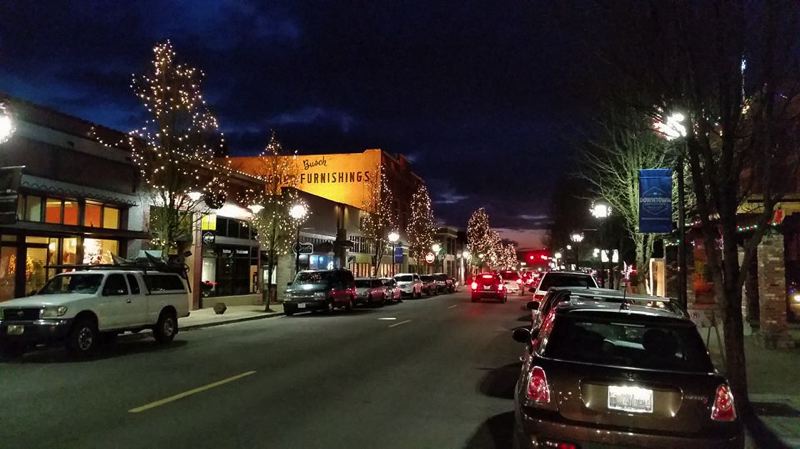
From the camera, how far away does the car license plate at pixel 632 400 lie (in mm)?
5215

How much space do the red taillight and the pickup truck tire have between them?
49.3ft

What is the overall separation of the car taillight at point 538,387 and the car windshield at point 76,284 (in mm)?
12945

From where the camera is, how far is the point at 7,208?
16766mm

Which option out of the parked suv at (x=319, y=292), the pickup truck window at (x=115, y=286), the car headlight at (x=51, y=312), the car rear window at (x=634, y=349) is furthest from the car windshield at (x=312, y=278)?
the car rear window at (x=634, y=349)

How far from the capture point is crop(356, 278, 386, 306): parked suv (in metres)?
34.5

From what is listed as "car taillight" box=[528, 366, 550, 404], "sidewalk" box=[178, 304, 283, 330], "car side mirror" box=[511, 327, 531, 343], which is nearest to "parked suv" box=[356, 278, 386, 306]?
"sidewalk" box=[178, 304, 283, 330]

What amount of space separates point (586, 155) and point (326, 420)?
1634 cm

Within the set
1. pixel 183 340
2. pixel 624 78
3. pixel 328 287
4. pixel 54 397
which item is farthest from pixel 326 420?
pixel 328 287

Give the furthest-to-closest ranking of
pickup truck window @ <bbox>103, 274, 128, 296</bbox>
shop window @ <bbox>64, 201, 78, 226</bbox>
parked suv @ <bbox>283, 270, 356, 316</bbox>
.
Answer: parked suv @ <bbox>283, 270, 356, 316</bbox>
shop window @ <bbox>64, 201, 78, 226</bbox>
pickup truck window @ <bbox>103, 274, 128, 296</bbox>

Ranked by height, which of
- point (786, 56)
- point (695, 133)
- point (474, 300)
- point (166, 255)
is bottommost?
point (474, 300)

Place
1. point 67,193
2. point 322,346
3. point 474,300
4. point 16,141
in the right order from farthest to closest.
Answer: point 474,300
point 67,193
point 16,141
point 322,346

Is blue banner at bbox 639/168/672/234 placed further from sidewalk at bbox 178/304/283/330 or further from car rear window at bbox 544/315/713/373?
sidewalk at bbox 178/304/283/330

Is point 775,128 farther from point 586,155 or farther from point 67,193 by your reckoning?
point 67,193

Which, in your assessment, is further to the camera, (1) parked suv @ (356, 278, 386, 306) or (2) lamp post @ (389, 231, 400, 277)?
(2) lamp post @ (389, 231, 400, 277)
